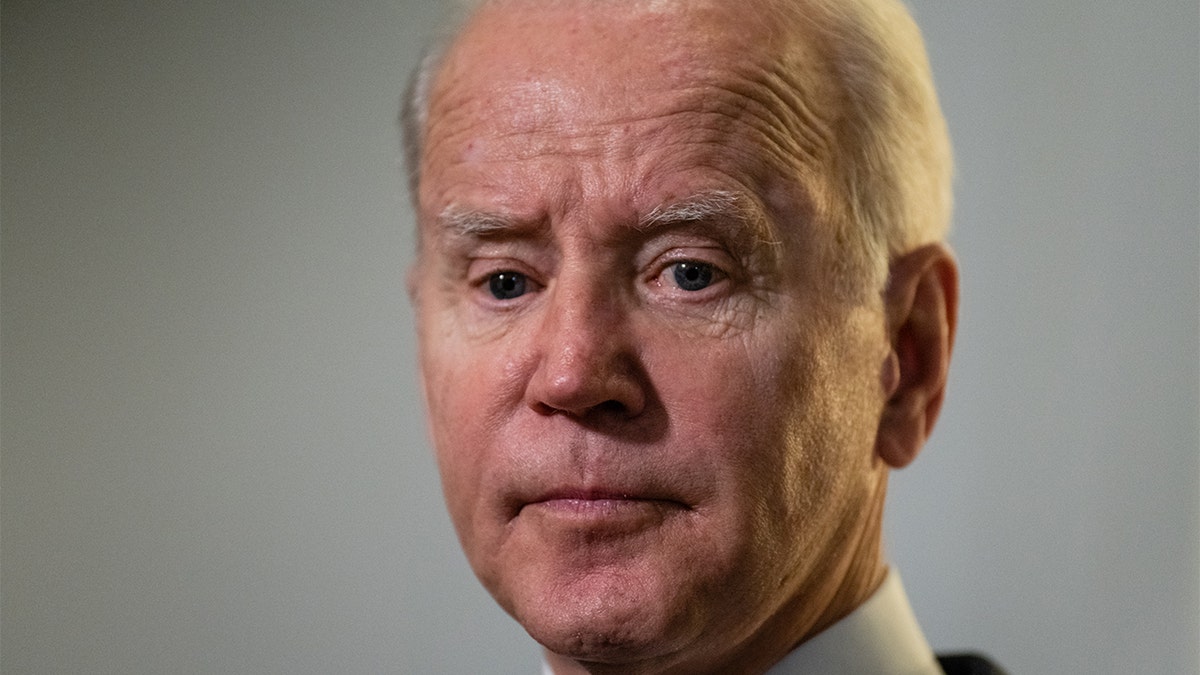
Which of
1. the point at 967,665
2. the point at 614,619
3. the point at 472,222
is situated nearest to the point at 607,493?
the point at 614,619

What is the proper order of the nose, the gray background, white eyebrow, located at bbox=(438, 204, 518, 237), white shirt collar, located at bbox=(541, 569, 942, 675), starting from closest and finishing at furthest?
the nose < white eyebrow, located at bbox=(438, 204, 518, 237) < white shirt collar, located at bbox=(541, 569, 942, 675) < the gray background

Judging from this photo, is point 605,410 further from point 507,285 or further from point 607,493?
point 507,285

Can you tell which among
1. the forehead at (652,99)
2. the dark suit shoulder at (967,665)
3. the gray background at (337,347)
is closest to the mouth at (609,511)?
the forehead at (652,99)

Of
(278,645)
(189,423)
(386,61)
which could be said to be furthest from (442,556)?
(386,61)

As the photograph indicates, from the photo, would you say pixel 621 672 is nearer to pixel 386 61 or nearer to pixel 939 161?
pixel 939 161

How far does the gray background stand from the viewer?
94.2 inches

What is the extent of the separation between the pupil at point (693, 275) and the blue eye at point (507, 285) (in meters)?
0.20

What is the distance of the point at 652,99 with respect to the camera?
1588 mm

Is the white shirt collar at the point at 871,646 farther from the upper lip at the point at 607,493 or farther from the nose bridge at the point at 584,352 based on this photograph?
the nose bridge at the point at 584,352

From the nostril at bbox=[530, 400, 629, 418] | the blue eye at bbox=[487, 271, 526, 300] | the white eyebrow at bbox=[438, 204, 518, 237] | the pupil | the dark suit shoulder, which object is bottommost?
the dark suit shoulder

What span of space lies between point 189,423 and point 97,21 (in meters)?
→ 0.73

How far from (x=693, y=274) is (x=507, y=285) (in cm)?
24

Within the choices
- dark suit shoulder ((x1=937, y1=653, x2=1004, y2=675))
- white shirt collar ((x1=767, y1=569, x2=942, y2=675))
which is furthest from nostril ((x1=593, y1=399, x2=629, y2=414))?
dark suit shoulder ((x1=937, y1=653, x2=1004, y2=675))

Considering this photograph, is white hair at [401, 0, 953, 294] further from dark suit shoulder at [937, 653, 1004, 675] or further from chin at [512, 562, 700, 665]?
dark suit shoulder at [937, 653, 1004, 675]
